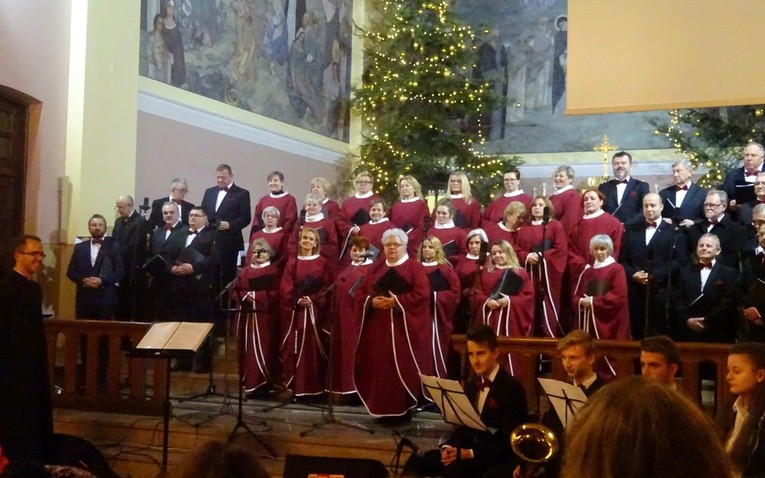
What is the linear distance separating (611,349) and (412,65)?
1060 cm

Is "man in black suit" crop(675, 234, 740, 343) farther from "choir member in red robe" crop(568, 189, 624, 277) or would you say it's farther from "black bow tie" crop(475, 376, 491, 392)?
"black bow tie" crop(475, 376, 491, 392)

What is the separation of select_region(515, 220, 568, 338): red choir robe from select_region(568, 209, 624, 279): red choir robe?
0.13 meters

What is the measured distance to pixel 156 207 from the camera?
10750 millimetres

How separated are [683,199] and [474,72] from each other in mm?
8354

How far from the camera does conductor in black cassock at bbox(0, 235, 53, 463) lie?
565 centimetres

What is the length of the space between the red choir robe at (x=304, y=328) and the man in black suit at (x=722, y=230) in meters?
3.70

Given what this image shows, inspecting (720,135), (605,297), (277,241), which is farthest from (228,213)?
(720,135)

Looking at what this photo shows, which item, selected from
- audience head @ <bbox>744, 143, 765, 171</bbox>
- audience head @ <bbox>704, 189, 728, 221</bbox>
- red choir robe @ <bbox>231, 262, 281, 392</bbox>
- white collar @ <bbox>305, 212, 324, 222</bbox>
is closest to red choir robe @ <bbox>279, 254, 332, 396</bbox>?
red choir robe @ <bbox>231, 262, 281, 392</bbox>

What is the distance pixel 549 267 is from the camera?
9.01 meters

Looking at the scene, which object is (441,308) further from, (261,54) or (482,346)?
(261,54)

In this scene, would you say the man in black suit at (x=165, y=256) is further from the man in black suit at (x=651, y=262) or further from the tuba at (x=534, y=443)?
the tuba at (x=534, y=443)

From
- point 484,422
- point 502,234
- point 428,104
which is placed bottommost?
point 484,422

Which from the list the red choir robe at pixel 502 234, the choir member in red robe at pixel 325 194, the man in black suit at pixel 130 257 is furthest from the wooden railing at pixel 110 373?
the red choir robe at pixel 502 234

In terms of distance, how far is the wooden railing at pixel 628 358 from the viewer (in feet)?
20.8
